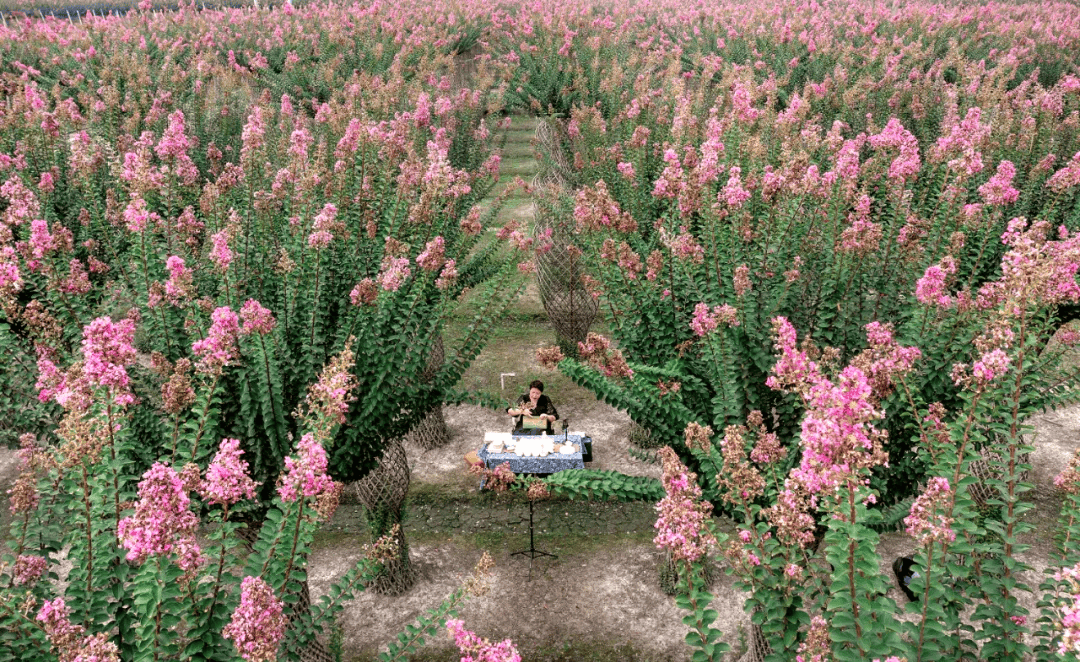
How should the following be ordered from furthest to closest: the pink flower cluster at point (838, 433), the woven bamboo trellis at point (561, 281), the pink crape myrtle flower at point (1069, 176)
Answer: the woven bamboo trellis at point (561, 281) < the pink crape myrtle flower at point (1069, 176) < the pink flower cluster at point (838, 433)

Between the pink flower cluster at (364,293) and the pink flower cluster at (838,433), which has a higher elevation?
the pink flower cluster at (838,433)

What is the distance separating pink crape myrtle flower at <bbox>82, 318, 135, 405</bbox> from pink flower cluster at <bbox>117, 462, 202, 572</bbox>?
683 mm

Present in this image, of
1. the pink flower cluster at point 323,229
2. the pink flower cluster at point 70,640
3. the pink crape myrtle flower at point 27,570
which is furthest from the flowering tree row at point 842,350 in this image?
the pink crape myrtle flower at point 27,570

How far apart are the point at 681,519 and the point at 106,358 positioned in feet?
9.20

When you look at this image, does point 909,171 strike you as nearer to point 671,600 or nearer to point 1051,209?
point 1051,209

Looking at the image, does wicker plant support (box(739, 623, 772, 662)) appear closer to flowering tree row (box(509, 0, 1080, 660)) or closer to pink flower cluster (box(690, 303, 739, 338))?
flowering tree row (box(509, 0, 1080, 660))

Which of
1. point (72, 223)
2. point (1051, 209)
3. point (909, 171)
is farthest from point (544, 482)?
point (72, 223)

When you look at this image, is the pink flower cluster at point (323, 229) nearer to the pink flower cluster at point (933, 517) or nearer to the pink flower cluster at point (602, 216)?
Result: the pink flower cluster at point (602, 216)

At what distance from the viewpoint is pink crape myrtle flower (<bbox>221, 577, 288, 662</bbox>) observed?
8.70 ft

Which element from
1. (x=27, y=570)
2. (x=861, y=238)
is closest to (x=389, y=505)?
(x=27, y=570)

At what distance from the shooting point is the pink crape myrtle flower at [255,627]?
2652 mm

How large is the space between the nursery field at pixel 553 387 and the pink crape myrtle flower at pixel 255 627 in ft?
0.04

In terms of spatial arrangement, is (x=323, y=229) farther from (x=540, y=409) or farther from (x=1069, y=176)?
(x=1069, y=176)

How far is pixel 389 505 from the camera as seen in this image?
741cm
